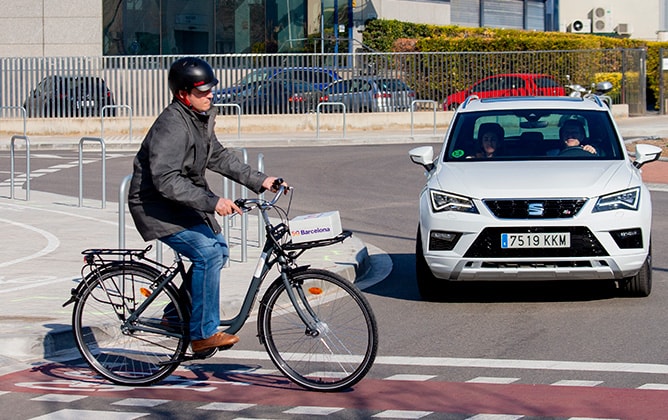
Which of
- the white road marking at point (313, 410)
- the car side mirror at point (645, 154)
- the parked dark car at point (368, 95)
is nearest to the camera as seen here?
the white road marking at point (313, 410)

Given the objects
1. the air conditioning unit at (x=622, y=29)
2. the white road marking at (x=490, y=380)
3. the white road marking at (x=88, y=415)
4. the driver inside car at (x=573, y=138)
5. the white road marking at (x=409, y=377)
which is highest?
the air conditioning unit at (x=622, y=29)

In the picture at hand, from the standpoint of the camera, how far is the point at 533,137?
1102 centimetres

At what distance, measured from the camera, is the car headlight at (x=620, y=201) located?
9.58m

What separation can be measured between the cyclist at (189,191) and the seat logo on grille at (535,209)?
9.71 ft

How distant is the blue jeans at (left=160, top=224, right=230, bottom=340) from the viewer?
23.1 ft

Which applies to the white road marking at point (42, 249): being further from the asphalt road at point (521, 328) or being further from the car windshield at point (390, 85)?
the car windshield at point (390, 85)

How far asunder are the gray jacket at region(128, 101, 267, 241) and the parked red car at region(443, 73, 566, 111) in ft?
98.1

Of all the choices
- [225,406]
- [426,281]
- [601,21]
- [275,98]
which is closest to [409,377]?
[225,406]

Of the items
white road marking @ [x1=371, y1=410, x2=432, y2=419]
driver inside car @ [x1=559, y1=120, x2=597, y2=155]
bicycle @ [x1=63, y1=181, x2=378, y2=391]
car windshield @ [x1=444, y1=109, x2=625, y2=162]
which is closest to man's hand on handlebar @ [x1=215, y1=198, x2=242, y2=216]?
bicycle @ [x1=63, y1=181, x2=378, y2=391]

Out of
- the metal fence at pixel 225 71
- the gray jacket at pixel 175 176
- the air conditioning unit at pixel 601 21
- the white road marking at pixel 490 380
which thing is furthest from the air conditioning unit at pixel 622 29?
the gray jacket at pixel 175 176

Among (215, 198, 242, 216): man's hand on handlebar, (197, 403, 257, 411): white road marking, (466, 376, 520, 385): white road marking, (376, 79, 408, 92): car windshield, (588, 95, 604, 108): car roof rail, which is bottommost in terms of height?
(197, 403, 257, 411): white road marking

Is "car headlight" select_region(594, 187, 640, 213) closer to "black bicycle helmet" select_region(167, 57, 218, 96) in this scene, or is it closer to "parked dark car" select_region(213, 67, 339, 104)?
"black bicycle helmet" select_region(167, 57, 218, 96)

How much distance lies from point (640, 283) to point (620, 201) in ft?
2.67

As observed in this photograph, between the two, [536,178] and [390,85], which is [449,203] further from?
[390,85]
